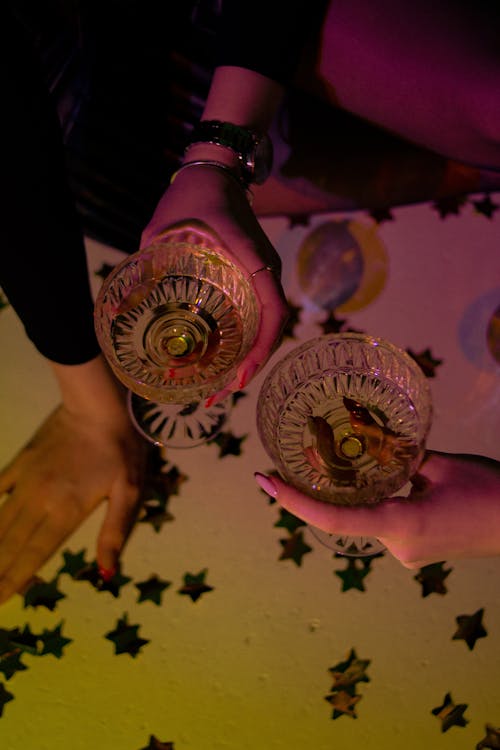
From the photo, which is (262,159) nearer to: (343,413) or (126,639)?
(343,413)

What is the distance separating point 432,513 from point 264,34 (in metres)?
1.17

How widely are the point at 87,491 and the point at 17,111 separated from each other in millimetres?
996

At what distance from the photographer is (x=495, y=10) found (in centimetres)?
164

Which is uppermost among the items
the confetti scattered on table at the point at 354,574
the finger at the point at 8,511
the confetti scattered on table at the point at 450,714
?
the confetti scattered on table at the point at 354,574

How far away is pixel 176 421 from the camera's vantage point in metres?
1.83

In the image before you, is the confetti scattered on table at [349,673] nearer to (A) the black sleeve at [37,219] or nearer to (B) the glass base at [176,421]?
(B) the glass base at [176,421]

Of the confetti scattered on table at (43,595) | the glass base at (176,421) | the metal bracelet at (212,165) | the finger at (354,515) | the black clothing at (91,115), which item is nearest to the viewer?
the finger at (354,515)

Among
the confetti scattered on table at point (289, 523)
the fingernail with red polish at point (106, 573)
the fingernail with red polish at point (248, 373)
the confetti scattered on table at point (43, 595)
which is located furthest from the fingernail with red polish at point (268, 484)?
the confetti scattered on table at point (43, 595)

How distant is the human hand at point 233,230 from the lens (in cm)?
131

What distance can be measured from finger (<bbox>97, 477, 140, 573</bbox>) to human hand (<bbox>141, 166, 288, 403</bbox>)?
19.2 inches

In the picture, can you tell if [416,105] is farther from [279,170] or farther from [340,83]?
[279,170]

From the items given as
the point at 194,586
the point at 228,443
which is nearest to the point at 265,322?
the point at 228,443

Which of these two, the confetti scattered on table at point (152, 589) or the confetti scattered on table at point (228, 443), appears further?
the confetti scattered on table at point (228, 443)

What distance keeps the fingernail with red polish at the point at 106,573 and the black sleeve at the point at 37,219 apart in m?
→ 0.62
